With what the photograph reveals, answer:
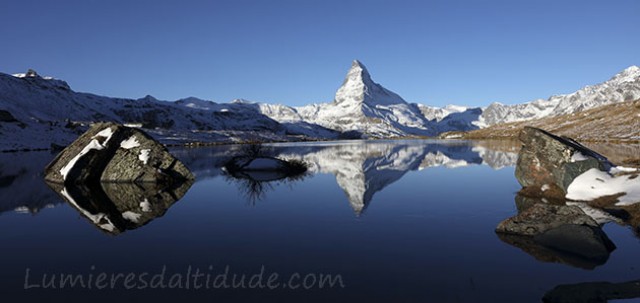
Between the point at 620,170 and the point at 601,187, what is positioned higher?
the point at 620,170

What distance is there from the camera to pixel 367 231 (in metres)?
16.1

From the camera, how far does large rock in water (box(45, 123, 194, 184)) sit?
31688 mm

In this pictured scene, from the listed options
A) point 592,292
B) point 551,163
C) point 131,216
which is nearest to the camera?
point 592,292

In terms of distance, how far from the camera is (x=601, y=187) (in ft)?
71.1

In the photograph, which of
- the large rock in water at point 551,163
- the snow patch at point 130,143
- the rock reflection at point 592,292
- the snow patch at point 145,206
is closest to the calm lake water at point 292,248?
the snow patch at point 145,206

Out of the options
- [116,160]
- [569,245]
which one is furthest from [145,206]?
[569,245]

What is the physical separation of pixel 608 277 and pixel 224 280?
35.2 ft

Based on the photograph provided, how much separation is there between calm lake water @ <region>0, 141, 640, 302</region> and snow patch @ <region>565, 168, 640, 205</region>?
3678 millimetres

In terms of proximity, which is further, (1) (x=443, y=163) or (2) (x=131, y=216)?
(1) (x=443, y=163)

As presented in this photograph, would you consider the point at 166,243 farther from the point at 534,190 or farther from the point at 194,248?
the point at 534,190

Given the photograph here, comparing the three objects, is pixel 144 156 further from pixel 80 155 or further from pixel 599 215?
pixel 599 215

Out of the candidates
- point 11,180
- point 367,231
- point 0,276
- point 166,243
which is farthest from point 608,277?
point 11,180

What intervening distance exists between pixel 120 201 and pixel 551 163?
89.8ft

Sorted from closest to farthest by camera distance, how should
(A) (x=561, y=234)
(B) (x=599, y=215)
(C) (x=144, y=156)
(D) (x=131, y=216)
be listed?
(A) (x=561, y=234)
(B) (x=599, y=215)
(D) (x=131, y=216)
(C) (x=144, y=156)
